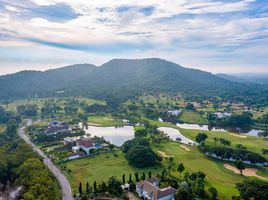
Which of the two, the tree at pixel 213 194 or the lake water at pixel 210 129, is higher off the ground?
the tree at pixel 213 194

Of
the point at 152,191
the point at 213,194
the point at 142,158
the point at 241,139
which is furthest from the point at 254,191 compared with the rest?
the point at 241,139

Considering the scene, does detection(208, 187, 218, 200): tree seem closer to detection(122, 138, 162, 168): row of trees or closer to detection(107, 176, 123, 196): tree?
detection(107, 176, 123, 196): tree

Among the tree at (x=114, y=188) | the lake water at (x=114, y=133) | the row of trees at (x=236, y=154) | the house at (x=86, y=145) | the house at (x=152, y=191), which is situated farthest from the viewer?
the lake water at (x=114, y=133)

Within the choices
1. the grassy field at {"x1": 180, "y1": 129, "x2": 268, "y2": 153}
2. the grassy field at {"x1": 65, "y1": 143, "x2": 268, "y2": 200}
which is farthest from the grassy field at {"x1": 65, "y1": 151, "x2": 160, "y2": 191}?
the grassy field at {"x1": 180, "y1": 129, "x2": 268, "y2": 153}

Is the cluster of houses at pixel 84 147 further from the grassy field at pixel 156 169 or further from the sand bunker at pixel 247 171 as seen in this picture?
the sand bunker at pixel 247 171

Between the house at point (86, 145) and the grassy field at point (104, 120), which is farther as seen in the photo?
the grassy field at point (104, 120)

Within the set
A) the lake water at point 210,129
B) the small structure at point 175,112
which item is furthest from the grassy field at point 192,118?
the lake water at point 210,129
